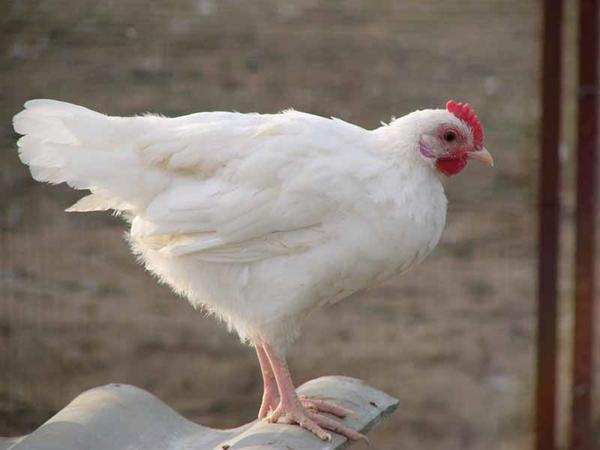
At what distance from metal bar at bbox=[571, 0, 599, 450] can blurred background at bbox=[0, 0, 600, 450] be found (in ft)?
0.35

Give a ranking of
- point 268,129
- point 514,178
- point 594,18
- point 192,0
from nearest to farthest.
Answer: point 268,129 < point 594,18 < point 192,0 < point 514,178

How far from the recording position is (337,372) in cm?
462

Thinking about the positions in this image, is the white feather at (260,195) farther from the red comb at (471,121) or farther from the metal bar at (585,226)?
the metal bar at (585,226)

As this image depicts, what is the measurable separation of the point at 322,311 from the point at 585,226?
1.18 metres

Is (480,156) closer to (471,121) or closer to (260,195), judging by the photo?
(471,121)

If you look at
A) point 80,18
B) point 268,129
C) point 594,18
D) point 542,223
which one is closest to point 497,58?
point 594,18

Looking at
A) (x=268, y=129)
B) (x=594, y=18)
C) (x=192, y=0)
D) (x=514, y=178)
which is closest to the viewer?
(x=268, y=129)

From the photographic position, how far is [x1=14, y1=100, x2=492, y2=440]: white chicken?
2777 mm

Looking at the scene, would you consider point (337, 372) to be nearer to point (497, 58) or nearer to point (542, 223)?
point (542, 223)

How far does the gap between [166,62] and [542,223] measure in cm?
165

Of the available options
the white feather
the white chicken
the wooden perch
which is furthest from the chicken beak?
the wooden perch

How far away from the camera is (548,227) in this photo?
165 inches

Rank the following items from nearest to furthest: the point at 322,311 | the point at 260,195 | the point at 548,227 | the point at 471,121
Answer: the point at 260,195 → the point at 471,121 → the point at 548,227 → the point at 322,311

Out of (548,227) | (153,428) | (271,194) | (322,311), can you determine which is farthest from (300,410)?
(322,311)
